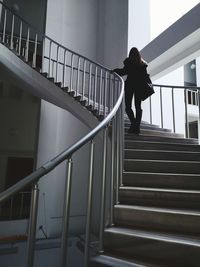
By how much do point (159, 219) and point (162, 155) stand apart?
96 cm

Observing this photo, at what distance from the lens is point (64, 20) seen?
5.89m

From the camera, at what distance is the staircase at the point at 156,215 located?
1274 mm

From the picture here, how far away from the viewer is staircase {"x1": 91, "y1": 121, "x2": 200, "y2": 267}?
50.2 inches

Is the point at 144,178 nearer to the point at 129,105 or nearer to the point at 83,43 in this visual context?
the point at 129,105

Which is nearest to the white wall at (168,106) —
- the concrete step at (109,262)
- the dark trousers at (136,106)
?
the dark trousers at (136,106)

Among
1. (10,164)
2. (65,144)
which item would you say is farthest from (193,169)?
(10,164)

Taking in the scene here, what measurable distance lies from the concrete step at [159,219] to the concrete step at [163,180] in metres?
0.32

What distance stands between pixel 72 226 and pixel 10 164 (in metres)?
1.97

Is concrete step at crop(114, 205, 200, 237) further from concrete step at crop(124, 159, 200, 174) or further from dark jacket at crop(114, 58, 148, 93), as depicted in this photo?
dark jacket at crop(114, 58, 148, 93)

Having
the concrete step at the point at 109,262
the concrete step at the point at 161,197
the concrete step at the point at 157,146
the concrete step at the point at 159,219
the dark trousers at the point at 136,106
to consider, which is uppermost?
the dark trousers at the point at 136,106

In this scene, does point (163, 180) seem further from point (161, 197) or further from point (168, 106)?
point (168, 106)

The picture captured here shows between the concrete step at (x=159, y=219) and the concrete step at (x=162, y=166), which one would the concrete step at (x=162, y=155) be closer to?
the concrete step at (x=162, y=166)

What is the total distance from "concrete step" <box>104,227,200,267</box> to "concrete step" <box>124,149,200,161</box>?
98 centimetres

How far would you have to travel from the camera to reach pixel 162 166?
2123 millimetres
